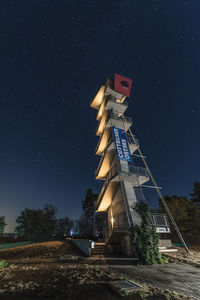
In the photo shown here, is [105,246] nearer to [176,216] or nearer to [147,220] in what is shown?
[147,220]

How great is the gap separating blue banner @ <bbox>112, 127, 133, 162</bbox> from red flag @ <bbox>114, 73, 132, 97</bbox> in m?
8.50

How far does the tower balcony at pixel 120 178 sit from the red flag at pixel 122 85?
13465 mm

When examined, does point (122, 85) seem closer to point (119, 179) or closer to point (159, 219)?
point (119, 179)

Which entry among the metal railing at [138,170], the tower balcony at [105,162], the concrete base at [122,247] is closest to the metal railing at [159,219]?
the concrete base at [122,247]

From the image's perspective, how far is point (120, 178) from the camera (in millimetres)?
14336

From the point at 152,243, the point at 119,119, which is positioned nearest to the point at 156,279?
the point at 152,243

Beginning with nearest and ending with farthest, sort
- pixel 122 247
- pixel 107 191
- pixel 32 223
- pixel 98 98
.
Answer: pixel 122 247 < pixel 107 191 < pixel 98 98 < pixel 32 223

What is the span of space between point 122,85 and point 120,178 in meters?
16.5

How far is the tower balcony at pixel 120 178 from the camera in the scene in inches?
568

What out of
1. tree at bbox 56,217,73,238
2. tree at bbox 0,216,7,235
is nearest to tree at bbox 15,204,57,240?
tree at bbox 0,216,7,235

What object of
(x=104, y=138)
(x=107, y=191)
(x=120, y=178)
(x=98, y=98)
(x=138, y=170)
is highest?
(x=98, y=98)

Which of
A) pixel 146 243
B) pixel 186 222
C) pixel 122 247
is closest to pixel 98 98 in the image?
pixel 122 247

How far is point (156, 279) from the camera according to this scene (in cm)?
576

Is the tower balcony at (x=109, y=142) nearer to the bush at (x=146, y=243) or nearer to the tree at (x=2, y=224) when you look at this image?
the bush at (x=146, y=243)
